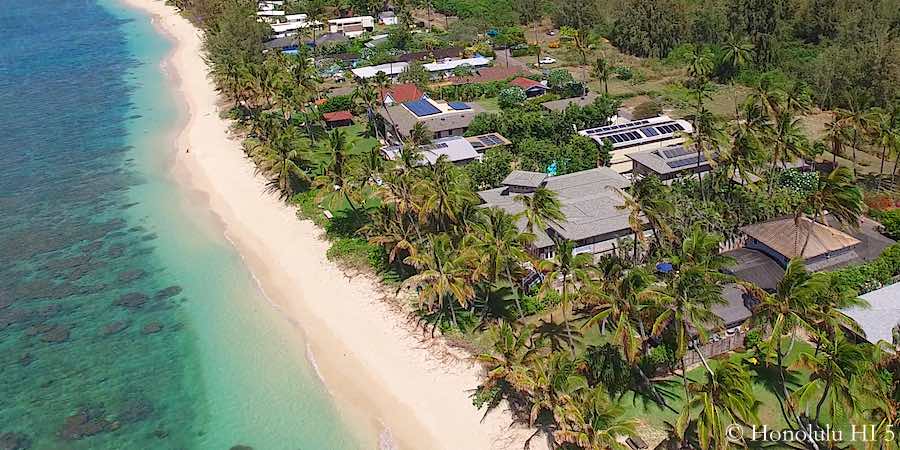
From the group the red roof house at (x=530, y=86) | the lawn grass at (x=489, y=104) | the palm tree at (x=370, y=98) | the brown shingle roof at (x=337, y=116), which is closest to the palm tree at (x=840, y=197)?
the palm tree at (x=370, y=98)

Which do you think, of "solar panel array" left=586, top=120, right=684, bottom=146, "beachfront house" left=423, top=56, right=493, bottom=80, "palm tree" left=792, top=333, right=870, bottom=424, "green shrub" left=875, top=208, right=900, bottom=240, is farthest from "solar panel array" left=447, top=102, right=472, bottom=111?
"palm tree" left=792, top=333, right=870, bottom=424

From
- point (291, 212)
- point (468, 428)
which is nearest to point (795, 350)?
point (468, 428)

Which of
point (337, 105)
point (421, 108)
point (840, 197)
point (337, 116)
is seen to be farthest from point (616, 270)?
point (337, 105)

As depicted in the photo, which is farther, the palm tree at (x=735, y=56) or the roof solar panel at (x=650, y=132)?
the palm tree at (x=735, y=56)

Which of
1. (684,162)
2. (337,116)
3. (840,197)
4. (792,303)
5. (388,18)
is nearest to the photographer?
(792,303)

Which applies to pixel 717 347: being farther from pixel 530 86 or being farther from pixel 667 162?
pixel 530 86

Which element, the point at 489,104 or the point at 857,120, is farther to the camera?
the point at 489,104

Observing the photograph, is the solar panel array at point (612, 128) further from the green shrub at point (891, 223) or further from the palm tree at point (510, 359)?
the palm tree at point (510, 359)
